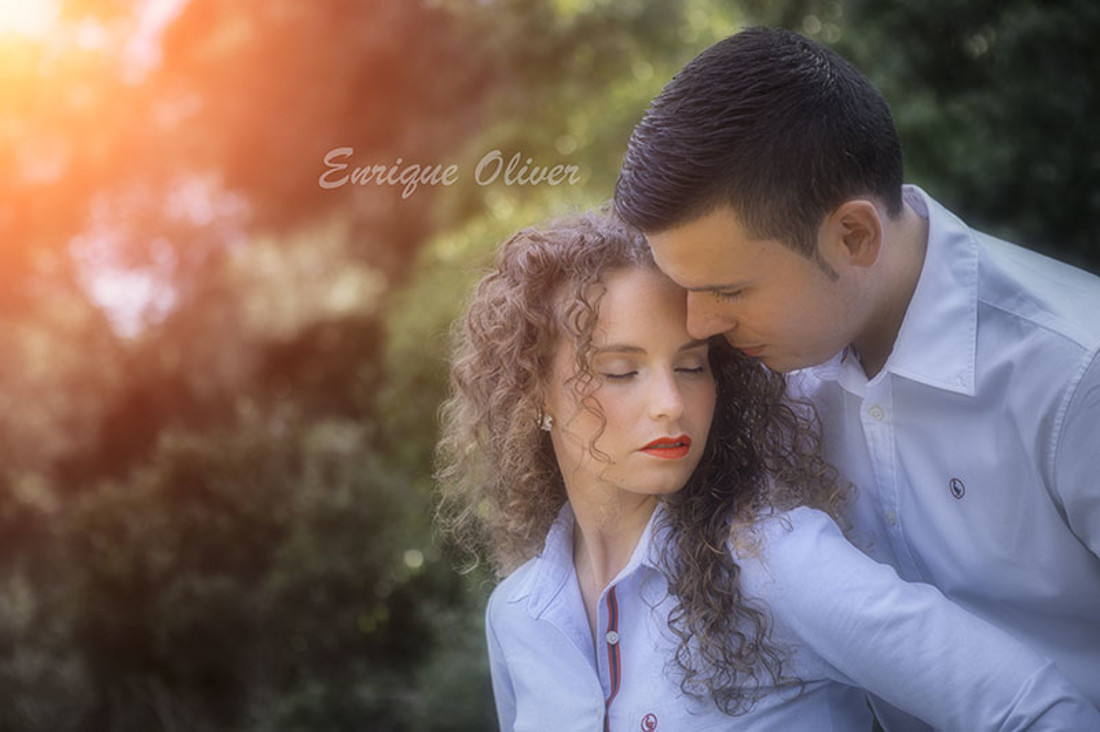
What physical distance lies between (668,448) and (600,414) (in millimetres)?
148

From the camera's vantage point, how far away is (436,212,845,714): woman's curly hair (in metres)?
2.03

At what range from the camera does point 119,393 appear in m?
9.69

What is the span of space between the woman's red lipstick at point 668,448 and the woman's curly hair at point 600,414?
127 mm

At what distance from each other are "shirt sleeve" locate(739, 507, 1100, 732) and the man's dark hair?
0.63 metres

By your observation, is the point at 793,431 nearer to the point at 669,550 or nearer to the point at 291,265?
the point at 669,550

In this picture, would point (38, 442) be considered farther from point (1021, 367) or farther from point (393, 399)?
point (1021, 367)

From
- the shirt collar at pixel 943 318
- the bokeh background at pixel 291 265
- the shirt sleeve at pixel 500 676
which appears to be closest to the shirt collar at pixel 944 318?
the shirt collar at pixel 943 318

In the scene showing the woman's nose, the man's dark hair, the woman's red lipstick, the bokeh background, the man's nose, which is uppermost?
the bokeh background

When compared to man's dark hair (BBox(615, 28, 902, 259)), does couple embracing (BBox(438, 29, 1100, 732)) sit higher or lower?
lower

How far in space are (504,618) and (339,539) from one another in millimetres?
3940

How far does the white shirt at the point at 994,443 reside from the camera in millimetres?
1930

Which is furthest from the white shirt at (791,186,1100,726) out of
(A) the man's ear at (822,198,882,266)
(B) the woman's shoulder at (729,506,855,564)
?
(B) the woman's shoulder at (729,506,855,564)

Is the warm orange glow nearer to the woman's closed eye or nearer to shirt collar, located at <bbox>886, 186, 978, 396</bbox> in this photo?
the woman's closed eye

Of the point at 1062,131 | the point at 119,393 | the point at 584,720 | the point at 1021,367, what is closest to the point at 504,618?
the point at 584,720
